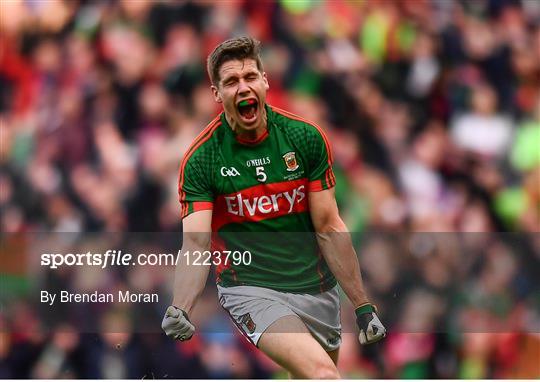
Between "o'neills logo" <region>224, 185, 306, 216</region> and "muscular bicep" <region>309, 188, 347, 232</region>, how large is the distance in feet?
0.25

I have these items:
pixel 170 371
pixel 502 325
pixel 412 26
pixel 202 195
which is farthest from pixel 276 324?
pixel 412 26

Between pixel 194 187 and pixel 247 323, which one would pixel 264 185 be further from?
pixel 247 323

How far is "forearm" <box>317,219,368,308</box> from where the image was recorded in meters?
3.49

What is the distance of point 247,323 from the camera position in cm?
330

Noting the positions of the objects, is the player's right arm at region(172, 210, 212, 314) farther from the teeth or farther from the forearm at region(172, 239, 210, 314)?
the teeth

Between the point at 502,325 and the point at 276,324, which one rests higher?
the point at 276,324

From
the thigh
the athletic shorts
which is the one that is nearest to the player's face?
the athletic shorts

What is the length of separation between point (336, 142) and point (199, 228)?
116cm

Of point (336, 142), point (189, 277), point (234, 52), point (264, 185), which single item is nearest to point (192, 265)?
point (189, 277)

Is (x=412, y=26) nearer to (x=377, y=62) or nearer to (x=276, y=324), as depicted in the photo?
(x=377, y=62)

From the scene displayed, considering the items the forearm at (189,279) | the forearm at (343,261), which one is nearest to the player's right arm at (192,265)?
the forearm at (189,279)

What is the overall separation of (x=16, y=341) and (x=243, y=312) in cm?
151

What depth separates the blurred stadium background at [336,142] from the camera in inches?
167

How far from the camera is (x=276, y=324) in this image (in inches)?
125
